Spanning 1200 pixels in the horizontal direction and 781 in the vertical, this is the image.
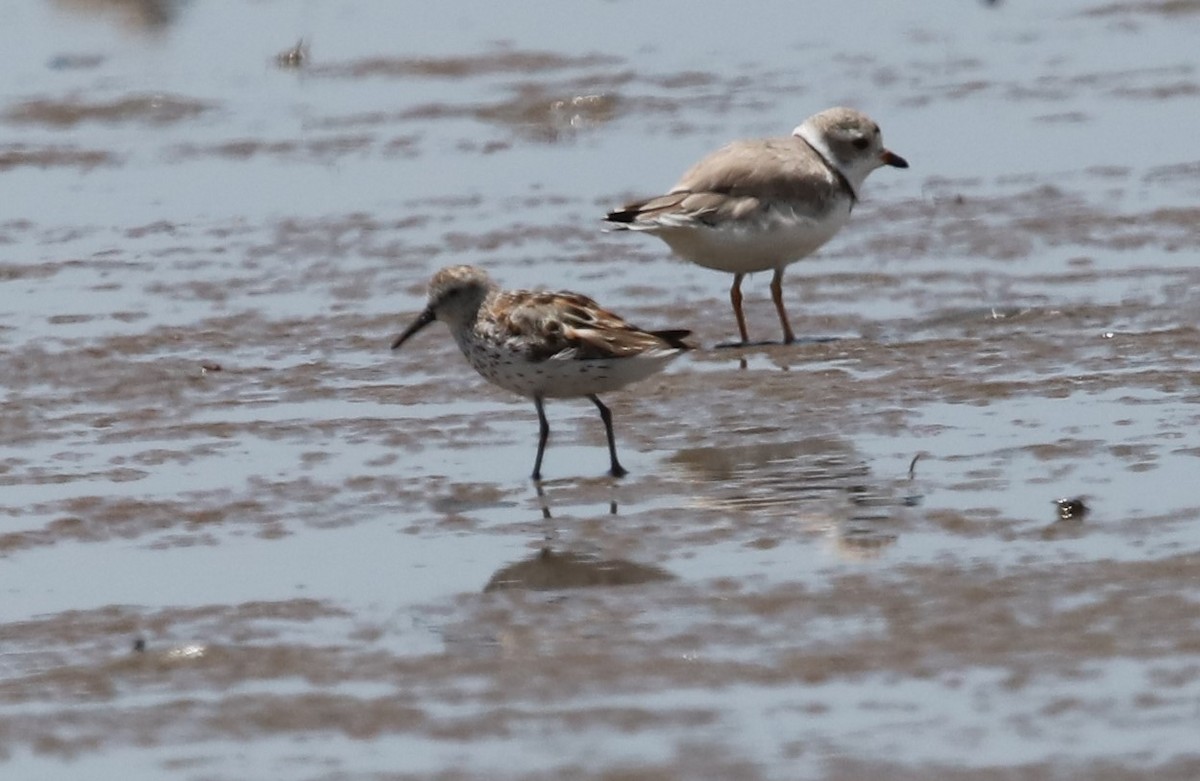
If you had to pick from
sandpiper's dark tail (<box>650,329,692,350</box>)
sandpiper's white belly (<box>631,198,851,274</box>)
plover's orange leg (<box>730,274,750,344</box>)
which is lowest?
plover's orange leg (<box>730,274,750,344</box>)

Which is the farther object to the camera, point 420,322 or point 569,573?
point 420,322

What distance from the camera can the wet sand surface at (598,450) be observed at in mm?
7184

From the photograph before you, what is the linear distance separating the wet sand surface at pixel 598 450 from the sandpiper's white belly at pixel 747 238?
0.45 metres

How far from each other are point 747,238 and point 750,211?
5.7 inches

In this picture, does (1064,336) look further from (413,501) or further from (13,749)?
(13,749)

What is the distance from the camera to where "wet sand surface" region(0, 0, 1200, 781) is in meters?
7.18

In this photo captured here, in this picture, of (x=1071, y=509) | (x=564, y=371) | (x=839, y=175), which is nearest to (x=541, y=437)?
(x=564, y=371)

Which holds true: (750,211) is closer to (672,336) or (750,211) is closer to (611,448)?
(672,336)

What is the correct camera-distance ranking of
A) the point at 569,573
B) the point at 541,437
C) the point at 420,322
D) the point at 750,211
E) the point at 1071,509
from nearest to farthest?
the point at 569,573 → the point at 1071,509 → the point at 541,437 → the point at 420,322 → the point at 750,211

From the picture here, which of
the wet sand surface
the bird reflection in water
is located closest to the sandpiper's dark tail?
the wet sand surface

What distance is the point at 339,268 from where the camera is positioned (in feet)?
50.9

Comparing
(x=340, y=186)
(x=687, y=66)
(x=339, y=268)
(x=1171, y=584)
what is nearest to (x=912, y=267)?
(x=339, y=268)

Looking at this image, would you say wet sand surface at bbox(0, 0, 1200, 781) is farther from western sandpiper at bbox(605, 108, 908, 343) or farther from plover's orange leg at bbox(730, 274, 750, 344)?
western sandpiper at bbox(605, 108, 908, 343)

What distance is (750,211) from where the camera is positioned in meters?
13.1
